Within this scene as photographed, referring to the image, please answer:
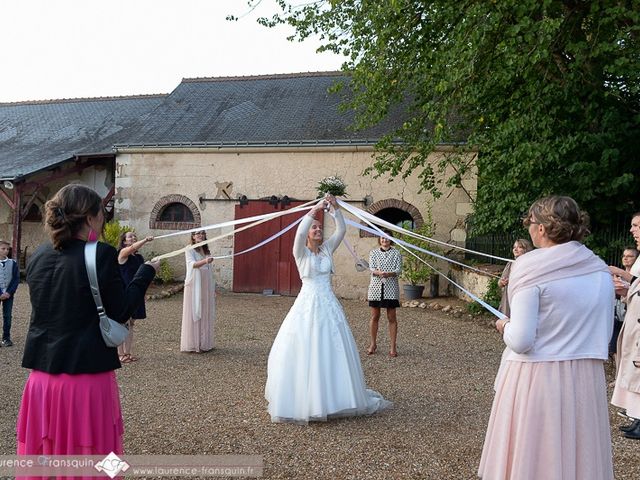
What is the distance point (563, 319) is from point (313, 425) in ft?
9.63

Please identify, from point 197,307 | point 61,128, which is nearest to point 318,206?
point 197,307

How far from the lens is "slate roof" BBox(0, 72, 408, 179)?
15547 mm

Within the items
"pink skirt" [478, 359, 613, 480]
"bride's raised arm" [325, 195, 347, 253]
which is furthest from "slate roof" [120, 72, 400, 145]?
"pink skirt" [478, 359, 613, 480]

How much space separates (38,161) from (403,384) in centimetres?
1464

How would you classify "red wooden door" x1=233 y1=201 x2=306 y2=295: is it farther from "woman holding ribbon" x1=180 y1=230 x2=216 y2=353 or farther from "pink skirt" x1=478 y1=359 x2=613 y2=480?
"pink skirt" x1=478 y1=359 x2=613 y2=480

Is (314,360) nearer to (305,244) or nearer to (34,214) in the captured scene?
(305,244)

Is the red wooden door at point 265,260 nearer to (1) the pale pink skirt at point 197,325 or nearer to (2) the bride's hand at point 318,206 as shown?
(1) the pale pink skirt at point 197,325

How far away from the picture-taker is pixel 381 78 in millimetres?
9852

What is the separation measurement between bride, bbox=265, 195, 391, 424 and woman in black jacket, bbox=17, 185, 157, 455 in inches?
94.8

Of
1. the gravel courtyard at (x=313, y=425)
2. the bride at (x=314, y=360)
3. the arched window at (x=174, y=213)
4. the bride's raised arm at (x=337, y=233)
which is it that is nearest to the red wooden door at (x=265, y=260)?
the arched window at (x=174, y=213)

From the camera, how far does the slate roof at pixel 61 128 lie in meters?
17.0

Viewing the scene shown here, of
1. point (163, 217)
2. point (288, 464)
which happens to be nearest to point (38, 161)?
point (163, 217)

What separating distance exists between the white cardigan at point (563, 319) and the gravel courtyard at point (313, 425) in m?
1.79

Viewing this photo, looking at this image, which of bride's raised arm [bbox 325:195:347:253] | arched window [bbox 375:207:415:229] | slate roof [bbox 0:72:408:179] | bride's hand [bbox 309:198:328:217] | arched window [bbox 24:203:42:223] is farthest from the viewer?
arched window [bbox 24:203:42:223]
